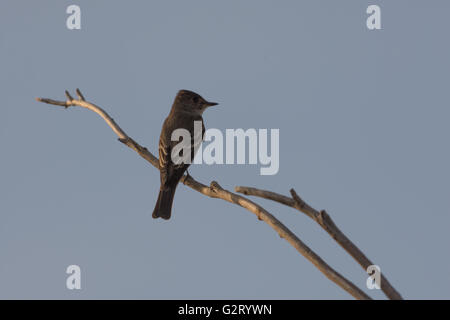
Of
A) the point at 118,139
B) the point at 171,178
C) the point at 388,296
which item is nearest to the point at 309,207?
the point at 388,296

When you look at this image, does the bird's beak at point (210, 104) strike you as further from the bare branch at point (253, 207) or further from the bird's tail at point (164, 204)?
the bare branch at point (253, 207)

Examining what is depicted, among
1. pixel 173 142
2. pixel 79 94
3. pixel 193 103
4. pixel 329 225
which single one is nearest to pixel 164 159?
pixel 173 142

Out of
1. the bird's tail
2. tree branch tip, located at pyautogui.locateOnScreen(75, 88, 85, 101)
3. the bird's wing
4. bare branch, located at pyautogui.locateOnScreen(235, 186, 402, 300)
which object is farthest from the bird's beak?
bare branch, located at pyautogui.locateOnScreen(235, 186, 402, 300)

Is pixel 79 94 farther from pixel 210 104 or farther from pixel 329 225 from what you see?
pixel 329 225

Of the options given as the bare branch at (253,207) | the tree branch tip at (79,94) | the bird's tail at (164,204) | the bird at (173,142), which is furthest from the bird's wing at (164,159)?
the tree branch tip at (79,94)

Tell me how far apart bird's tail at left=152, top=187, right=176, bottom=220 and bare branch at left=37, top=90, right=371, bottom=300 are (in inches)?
34.4

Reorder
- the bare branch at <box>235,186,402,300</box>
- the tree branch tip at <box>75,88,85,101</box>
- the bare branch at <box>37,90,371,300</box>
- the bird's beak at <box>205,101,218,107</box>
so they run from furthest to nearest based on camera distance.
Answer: the bird's beak at <box>205,101,218,107</box> < the tree branch tip at <box>75,88,85,101</box> < the bare branch at <box>37,90,371,300</box> < the bare branch at <box>235,186,402,300</box>

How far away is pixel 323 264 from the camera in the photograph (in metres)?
3.83

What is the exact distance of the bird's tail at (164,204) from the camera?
30.2 ft

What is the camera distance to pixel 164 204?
9.25 meters

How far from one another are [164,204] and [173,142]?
44.8 inches

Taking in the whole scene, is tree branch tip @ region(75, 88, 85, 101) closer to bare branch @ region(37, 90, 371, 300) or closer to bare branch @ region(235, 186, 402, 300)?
bare branch @ region(37, 90, 371, 300)

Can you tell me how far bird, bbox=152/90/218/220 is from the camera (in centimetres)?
920
